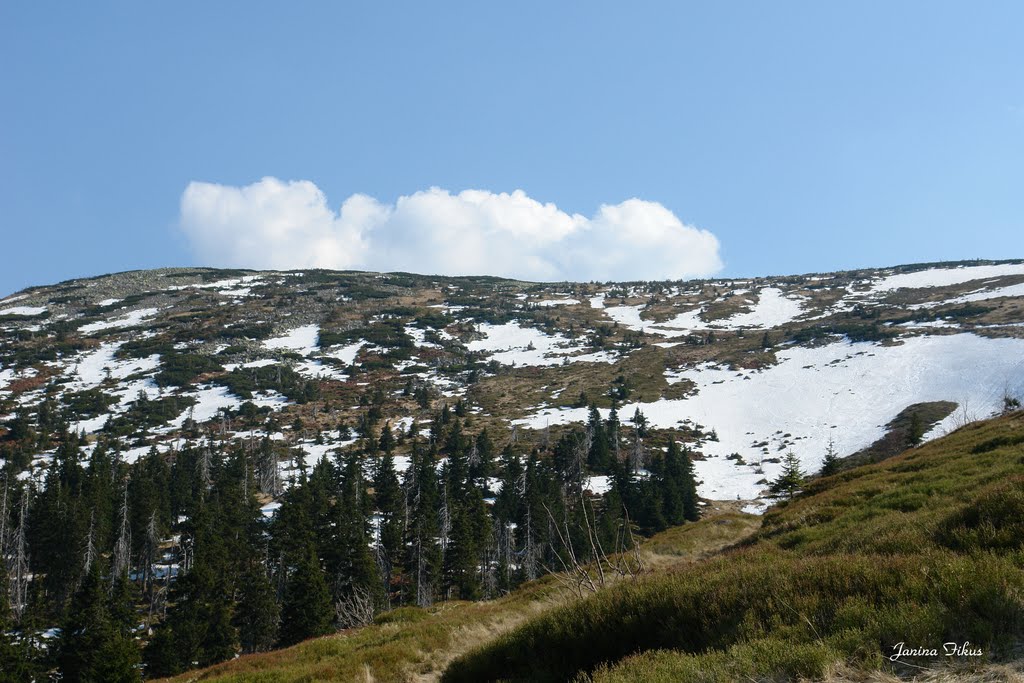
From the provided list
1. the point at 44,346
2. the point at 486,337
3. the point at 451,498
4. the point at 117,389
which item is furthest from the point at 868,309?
the point at 44,346

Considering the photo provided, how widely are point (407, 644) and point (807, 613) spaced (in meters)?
11.8

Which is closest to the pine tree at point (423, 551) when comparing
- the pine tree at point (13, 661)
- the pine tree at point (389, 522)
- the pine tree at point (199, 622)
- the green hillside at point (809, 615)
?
the pine tree at point (389, 522)

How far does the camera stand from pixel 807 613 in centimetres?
628

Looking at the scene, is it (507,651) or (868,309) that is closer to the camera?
(507,651)

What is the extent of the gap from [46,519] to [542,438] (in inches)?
2536

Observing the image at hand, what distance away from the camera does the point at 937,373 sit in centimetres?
9994

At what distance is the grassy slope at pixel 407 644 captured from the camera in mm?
12891

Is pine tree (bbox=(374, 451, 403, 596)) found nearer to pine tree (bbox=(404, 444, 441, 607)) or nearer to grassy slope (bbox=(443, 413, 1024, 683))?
pine tree (bbox=(404, 444, 441, 607))

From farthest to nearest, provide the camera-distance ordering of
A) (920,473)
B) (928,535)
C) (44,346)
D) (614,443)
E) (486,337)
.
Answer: (486,337) → (44,346) → (614,443) → (920,473) → (928,535)

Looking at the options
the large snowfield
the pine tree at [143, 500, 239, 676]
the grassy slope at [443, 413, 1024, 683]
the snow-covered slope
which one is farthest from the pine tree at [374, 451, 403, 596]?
the grassy slope at [443, 413, 1024, 683]

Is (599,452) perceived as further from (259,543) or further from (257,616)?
(257,616)

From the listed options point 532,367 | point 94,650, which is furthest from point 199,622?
point 532,367

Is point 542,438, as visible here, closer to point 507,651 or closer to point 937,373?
point 937,373

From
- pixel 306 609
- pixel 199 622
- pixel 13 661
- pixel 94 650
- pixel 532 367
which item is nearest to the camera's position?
pixel 13 661
